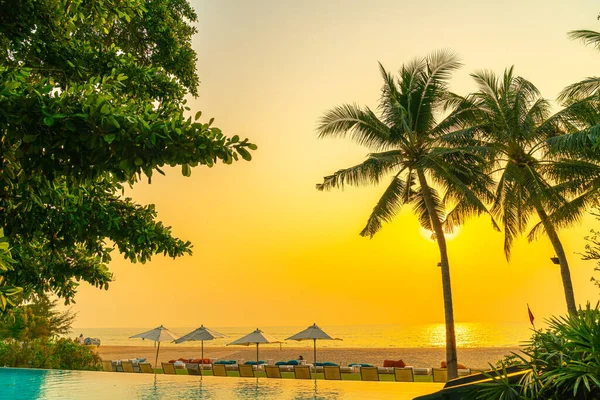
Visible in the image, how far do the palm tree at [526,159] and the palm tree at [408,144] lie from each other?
3.15ft

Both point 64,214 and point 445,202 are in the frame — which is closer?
point 64,214

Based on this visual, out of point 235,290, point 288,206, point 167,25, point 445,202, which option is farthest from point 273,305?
point 167,25

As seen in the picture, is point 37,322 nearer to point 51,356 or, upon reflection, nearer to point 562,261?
point 51,356

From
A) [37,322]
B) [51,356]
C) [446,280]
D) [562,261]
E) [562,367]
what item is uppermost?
[562,261]

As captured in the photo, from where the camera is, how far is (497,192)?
Answer: 58.9 ft

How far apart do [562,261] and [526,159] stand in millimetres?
3730

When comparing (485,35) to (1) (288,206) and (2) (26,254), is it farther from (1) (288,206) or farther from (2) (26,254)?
(2) (26,254)

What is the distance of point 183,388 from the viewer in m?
16.8

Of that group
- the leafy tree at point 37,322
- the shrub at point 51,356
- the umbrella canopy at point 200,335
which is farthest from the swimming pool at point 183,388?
the leafy tree at point 37,322

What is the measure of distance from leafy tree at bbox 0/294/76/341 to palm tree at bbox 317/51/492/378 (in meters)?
19.3

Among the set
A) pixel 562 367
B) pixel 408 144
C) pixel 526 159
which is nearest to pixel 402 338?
pixel 526 159

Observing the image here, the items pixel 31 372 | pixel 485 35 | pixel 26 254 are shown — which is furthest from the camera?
pixel 31 372

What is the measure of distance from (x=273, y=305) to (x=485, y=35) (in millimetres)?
79318

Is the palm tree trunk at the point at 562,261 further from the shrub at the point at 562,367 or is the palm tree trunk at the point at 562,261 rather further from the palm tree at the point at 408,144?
the shrub at the point at 562,367
